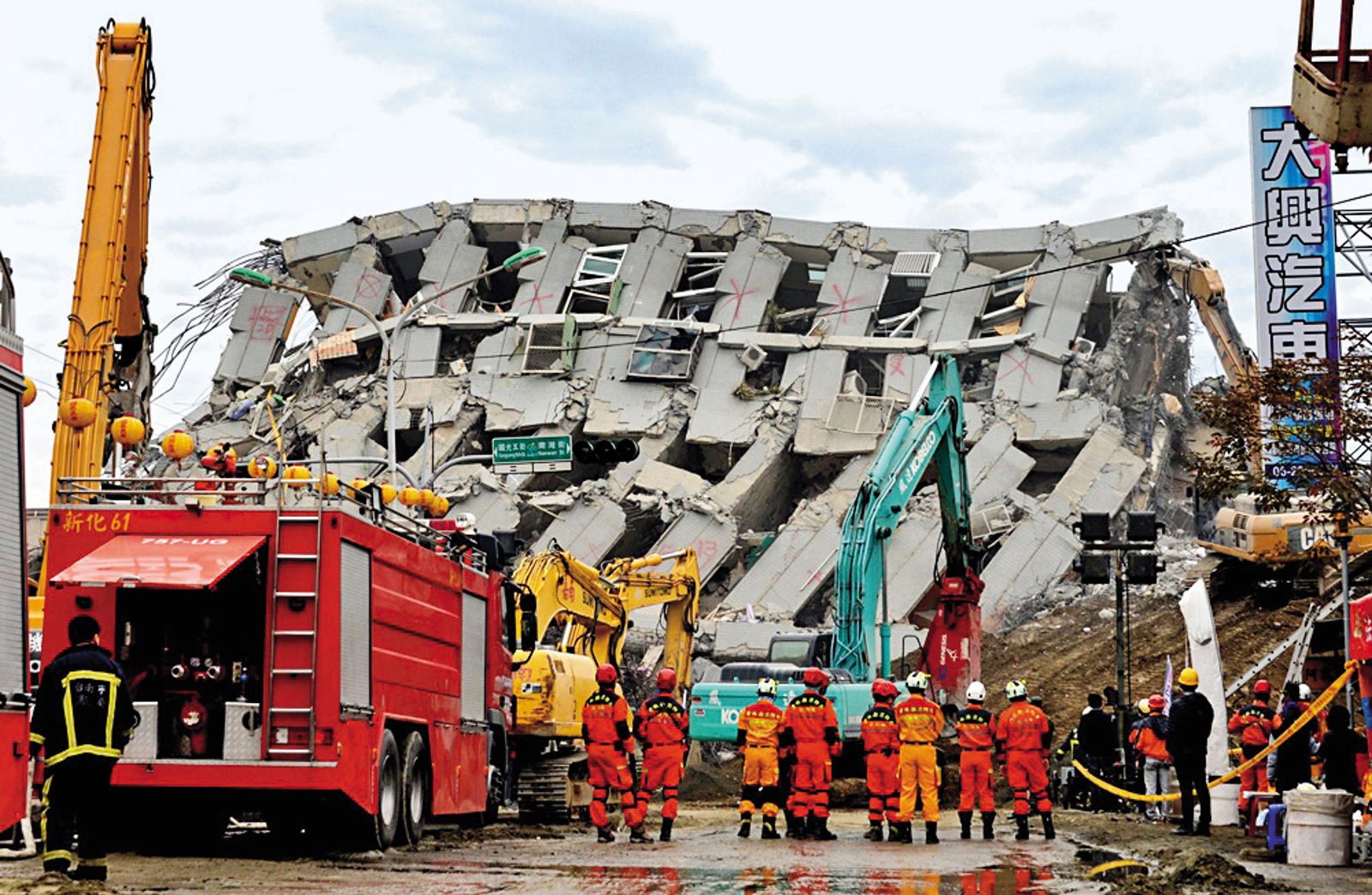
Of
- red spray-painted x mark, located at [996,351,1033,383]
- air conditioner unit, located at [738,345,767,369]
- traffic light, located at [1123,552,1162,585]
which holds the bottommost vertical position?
traffic light, located at [1123,552,1162,585]

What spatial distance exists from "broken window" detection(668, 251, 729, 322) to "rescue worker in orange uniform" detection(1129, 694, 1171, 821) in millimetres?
29738

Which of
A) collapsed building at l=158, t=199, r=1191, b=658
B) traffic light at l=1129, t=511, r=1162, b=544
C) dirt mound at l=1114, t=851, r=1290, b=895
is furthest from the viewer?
collapsed building at l=158, t=199, r=1191, b=658

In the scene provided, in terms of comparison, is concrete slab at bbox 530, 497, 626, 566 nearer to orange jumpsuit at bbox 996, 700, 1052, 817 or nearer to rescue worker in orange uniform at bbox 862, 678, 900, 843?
orange jumpsuit at bbox 996, 700, 1052, 817

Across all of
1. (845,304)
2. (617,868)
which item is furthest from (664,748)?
(845,304)

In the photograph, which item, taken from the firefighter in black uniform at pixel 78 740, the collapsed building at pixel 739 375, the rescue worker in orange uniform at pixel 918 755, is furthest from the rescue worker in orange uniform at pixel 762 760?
the collapsed building at pixel 739 375

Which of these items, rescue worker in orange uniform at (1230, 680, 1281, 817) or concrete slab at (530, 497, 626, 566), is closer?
rescue worker in orange uniform at (1230, 680, 1281, 817)

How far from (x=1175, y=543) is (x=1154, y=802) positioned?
24846mm

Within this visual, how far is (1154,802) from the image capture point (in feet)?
76.2

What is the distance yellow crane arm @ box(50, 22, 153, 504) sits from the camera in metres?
21.6

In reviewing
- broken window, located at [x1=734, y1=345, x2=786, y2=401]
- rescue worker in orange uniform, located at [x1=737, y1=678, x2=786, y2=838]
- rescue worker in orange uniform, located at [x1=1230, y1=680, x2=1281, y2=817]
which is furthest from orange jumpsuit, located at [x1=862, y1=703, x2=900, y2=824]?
broken window, located at [x1=734, y1=345, x2=786, y2=401]

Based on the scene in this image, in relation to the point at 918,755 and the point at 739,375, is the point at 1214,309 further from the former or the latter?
the point at 918,755

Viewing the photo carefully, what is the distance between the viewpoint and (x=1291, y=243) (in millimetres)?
34156

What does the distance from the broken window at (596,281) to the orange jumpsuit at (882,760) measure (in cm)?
3395

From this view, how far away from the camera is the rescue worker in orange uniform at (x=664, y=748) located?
62.1 ft
